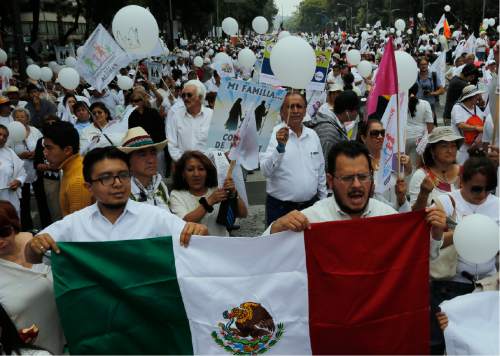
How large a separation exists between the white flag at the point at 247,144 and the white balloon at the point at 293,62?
1.83 feet

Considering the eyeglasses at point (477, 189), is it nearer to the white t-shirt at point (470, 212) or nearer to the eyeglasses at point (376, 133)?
the white t-shirt at point (470, 212)

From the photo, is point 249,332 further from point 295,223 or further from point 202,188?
point 202,188

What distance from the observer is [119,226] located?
10.2 feet

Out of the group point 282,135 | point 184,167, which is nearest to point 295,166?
point 282,135

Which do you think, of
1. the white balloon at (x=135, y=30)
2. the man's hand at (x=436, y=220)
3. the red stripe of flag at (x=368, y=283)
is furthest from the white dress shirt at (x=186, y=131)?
the man's hand at (x=436, y=220)

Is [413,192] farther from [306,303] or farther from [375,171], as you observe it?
[306,303]

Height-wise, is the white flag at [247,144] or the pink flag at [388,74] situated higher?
the pink flag at [388,74]

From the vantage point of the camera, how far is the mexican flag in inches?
118

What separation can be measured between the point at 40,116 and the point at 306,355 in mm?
8142

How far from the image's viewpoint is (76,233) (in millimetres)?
3098

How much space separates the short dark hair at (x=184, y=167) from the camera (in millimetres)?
4152

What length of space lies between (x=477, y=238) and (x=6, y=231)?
2505 mm

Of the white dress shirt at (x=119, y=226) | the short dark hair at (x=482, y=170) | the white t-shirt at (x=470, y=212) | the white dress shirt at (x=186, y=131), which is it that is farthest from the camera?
the white dress shirt at (x=186, y=131)

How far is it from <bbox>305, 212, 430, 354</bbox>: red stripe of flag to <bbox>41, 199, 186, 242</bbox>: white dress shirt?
0.79 metres
